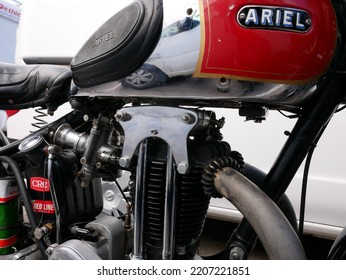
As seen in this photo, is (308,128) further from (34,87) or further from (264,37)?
(34,87)

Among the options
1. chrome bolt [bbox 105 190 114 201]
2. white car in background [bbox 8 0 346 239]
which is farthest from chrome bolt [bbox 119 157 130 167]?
white car in background [bbox 8 0 346 239]

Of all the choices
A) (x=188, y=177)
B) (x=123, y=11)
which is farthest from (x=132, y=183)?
(x=123, y=11)

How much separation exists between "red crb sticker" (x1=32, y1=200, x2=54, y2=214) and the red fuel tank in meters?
0.70

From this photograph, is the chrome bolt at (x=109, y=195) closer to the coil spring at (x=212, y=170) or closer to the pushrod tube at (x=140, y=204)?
the pushrod tube at (x=140, y=204)

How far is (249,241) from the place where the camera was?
2.55ft

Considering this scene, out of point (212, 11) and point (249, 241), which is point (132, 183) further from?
point (212, 11)

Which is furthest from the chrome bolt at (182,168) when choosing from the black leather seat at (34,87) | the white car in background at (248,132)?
the white car in background at (248,132)

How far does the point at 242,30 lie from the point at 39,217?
2.74 feet

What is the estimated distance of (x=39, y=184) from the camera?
1069mm

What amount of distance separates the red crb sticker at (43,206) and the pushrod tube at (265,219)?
61 cm

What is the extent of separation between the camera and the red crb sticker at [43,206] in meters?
1.07

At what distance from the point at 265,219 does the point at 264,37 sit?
0.31 meters

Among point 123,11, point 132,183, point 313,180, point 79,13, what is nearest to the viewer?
point 123,11

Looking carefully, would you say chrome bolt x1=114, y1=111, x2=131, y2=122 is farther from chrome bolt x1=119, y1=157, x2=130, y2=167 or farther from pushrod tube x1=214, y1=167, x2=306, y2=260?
pushrod tube x1=214, y1=167, x2=306, y2=260
